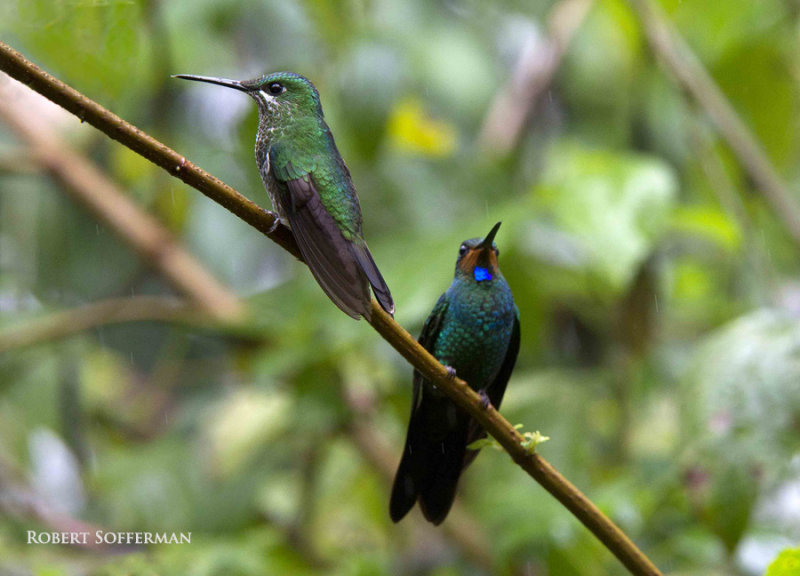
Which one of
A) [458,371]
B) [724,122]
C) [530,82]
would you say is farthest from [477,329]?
[530,82]

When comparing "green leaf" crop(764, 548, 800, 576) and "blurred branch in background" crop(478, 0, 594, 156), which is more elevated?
"blurred branch in background" crop(478, 0, 594, 156)

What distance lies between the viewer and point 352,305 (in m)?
0.85

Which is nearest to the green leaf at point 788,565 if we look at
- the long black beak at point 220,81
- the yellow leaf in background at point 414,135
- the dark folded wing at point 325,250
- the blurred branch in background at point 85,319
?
the dark folded wing at point 325,250

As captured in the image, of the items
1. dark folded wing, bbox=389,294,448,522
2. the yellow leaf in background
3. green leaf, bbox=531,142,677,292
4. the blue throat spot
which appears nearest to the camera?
dark folded wing, bbox=389,294,448,522

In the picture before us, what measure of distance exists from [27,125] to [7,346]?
941mm

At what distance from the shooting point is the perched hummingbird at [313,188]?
35.1 inches

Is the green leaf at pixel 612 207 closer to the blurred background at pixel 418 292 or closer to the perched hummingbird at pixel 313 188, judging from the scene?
the blurred background at pixel 418 292

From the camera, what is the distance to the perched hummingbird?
89 centimetres

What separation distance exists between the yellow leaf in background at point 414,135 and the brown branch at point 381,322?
2.41 m

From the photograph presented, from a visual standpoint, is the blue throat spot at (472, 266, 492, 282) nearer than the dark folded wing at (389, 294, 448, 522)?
No

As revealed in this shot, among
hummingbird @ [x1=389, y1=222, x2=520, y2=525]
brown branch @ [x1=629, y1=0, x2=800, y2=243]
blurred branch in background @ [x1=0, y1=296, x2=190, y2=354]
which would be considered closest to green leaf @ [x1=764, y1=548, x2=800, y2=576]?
hummingbird @ [x1=389, y1=222, x2=520, y2=525]

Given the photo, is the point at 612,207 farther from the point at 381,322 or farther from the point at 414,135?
the point at 381,322

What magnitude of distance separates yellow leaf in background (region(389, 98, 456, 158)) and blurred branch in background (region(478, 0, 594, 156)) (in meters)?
0.29

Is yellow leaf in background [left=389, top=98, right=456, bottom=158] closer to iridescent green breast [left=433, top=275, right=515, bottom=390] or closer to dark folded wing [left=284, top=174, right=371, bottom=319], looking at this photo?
iridescent green breast [left=433, top=275, right=515, bottom=390]
